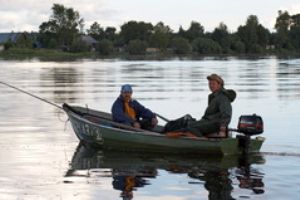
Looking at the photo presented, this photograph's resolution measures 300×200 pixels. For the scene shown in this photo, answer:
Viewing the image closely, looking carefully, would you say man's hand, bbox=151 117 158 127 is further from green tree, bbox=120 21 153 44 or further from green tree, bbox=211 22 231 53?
green tree, bbox=120 21 153 44

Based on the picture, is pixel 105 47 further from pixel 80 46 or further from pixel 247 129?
pixel 247 129

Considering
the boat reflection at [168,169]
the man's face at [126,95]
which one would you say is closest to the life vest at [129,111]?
the man's face at [126,95]

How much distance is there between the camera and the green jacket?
1365cm

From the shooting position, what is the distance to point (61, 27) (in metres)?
169

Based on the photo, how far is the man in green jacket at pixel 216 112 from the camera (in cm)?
1364

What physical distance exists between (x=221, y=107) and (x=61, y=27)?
158073 millimetres

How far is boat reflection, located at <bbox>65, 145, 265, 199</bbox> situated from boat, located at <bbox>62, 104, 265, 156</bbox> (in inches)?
5.7

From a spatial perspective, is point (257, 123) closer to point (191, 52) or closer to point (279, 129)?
point (279, 129)

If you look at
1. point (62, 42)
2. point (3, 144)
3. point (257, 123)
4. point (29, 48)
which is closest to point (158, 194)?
point (257, 123)

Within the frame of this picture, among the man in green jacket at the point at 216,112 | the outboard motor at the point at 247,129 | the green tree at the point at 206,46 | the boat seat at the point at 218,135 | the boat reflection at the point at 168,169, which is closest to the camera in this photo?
the boat reflection at the point at 168,169

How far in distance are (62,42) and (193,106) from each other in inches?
5717

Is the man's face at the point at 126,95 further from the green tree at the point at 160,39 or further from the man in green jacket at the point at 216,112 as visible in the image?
the green tree at the point at 160,39

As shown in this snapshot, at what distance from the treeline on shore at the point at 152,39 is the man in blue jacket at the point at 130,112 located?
14090 centimetres

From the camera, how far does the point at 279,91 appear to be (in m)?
33.2
